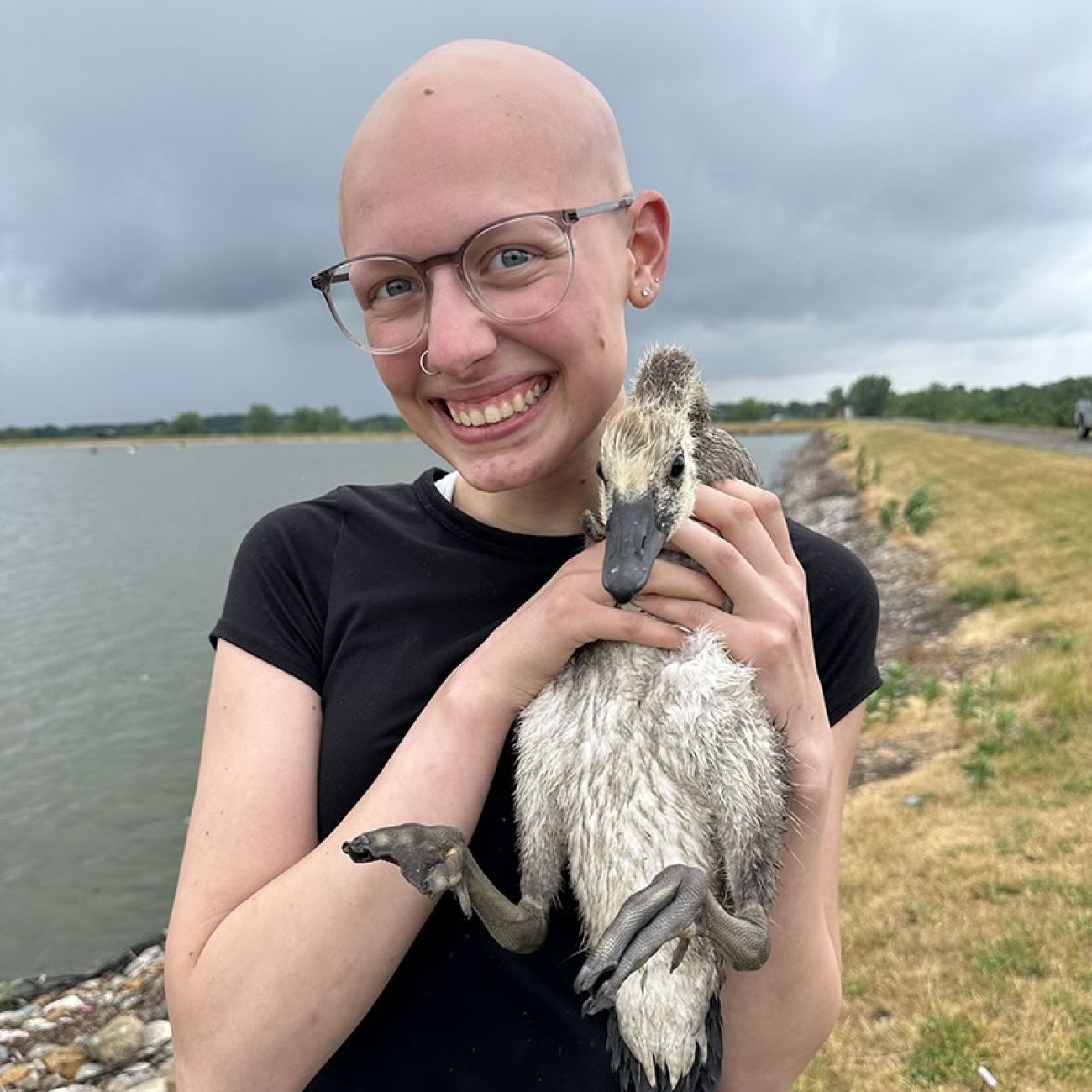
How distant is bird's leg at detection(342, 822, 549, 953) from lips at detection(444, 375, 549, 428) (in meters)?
0.78

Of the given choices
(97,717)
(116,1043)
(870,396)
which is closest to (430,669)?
(116,1043)

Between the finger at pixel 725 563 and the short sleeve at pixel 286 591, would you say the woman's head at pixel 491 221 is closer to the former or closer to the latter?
the finger at pixel 725 563

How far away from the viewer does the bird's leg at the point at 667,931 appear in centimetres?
139

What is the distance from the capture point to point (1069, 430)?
42469 millimetres

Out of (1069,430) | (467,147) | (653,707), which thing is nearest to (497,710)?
(653,707)

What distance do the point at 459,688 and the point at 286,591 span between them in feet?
1.76

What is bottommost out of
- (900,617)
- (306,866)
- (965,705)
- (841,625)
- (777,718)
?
(900,617)

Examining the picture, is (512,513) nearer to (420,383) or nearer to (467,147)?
(420,383)

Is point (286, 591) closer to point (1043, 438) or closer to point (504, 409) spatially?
point (504, 409)

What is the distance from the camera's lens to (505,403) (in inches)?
69.9

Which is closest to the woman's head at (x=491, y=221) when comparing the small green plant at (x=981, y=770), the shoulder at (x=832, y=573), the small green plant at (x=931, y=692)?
the shoulder at (x=832, y=573)

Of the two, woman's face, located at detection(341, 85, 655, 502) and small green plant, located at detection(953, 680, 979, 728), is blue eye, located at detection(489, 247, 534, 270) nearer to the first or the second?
woman's face, located at detection(341, 85, 655, 502)

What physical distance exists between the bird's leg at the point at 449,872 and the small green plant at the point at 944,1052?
138 inches

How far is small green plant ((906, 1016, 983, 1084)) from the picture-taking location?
419 cm
